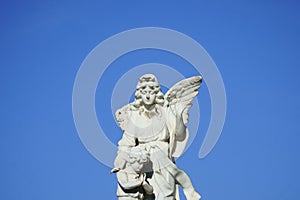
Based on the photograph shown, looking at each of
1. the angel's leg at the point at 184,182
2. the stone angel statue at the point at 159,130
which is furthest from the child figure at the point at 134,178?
the angel's leg at the point at 184,182

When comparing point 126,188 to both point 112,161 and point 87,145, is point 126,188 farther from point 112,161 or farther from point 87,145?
point 87,145

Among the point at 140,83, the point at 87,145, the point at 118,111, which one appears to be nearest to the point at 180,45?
the point at 140,83

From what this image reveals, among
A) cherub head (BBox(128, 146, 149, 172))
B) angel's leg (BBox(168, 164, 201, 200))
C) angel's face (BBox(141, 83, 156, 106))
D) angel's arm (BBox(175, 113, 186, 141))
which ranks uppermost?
angel's face (BBox(141, 83, 156, 106))

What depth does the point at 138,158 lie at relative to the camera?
10078 mm

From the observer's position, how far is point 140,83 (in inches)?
432

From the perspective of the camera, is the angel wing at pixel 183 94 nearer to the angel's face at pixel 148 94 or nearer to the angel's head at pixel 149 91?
the angel's head at pixel 149 91

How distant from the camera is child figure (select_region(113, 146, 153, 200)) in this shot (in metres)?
10.0

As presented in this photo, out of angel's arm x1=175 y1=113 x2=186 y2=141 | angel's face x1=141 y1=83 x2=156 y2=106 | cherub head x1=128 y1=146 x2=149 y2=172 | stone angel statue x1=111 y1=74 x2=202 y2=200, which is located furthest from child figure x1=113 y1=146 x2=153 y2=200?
angel's face x1=141 y1=83 x2=156 y2=106

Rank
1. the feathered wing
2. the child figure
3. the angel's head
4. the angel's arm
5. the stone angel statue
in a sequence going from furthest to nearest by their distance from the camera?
the feathered wing → the angel's head → the angel's arm → the stone angel statue → the child figure

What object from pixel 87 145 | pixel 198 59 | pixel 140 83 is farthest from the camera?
pixel 140 83

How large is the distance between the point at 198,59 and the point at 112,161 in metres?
2.92

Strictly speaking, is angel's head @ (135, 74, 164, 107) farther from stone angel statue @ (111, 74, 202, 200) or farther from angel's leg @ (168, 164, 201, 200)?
angel's leg @ (168, 164, 201, 200)

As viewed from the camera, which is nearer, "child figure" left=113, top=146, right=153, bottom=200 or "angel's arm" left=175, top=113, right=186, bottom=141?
"child figure" left=113, top=146, right=153, bottom=200

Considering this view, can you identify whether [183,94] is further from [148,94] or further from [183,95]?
[148,94]
